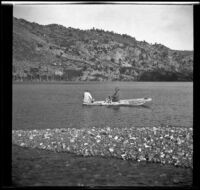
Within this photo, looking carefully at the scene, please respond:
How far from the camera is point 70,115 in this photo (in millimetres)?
22078

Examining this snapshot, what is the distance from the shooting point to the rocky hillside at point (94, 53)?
87.7 feet

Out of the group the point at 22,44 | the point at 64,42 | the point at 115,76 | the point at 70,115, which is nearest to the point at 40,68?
the point at 22,44

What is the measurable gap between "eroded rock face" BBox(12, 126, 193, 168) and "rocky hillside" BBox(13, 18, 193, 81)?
61.2 ft

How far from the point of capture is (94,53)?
29.2 metres

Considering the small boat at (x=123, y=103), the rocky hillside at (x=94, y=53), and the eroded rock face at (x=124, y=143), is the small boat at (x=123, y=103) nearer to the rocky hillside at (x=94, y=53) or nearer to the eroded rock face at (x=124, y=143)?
the rocky hillside at (x=94, y=53)

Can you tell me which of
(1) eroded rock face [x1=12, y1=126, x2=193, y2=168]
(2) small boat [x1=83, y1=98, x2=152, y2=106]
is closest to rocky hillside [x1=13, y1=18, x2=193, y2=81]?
(2) small boat [x1=83, y1=98, x2=152, y2=106]

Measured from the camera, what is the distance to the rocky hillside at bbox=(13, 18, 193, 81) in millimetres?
26719

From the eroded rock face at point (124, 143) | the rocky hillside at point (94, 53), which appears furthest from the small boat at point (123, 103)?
the eroded rock face at point (124, 143)

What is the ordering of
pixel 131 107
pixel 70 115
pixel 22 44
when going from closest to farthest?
pixel 70 115, pixel 131 107, pixel 22 44

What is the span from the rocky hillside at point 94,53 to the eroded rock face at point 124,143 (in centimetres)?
1865

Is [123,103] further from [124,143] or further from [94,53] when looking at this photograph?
[124,143]

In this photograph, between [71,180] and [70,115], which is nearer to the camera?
[71,180]
